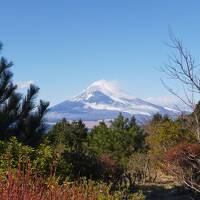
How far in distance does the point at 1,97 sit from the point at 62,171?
11.6ft

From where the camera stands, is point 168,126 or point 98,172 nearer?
point 98,172

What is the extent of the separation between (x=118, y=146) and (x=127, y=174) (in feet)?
21.7

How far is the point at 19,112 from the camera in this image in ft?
→ 47.1

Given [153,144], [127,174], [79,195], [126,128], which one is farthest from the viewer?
[126,128]

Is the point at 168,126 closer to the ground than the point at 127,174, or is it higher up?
higher up

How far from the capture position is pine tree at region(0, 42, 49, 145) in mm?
14078

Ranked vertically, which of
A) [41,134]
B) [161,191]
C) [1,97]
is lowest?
[161,191]

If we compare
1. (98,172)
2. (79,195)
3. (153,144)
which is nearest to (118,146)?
(153,144)

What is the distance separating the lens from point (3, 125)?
13.7 m

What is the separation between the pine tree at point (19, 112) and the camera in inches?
554

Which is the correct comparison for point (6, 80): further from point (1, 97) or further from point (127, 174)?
point (127, 174)

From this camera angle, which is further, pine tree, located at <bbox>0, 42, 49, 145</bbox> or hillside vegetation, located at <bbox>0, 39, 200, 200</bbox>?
pine tree, located at <bbox>0, 42, 49, 145</bbox>

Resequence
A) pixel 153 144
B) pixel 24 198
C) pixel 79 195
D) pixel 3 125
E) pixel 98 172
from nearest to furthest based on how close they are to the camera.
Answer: pixel 24 198 < pixel 79 195 < pixel 3 125 < pixel 98 172 < pixel 153 144

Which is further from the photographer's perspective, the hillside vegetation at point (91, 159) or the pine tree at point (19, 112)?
the pine tree at point (19, 112)
